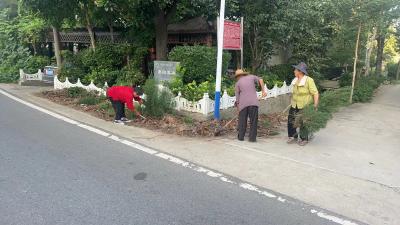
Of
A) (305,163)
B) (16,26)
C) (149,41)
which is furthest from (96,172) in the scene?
(16,26)

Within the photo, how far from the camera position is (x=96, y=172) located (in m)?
5.96

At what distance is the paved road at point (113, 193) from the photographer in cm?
450

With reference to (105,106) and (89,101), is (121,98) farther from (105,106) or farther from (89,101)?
(89,101)

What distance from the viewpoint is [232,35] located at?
30.9 feet

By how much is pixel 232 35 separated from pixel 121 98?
2848 millimetres

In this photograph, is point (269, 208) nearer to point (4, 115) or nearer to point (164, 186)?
point (164, 186)

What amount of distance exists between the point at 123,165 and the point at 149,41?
11.0 m

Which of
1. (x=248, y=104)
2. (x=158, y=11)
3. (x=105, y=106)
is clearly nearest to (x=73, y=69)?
(x=158, y=11)

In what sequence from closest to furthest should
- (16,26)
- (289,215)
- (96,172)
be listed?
(289,215) < (96,172) < (16,26)

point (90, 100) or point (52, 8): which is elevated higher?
point (52, 8)

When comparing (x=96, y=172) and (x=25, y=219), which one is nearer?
(x=25, y=219)

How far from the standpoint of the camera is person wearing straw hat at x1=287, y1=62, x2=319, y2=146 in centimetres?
784

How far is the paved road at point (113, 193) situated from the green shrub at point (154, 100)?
2.33 m

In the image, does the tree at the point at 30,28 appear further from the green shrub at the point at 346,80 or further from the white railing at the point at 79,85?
the green shrub at the point at 346,80
